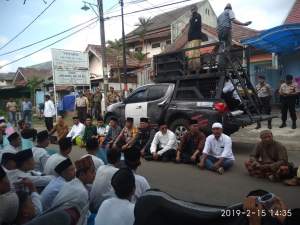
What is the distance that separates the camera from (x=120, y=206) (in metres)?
3.18

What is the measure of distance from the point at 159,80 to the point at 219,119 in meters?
2.77

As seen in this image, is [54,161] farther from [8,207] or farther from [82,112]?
[82,112]

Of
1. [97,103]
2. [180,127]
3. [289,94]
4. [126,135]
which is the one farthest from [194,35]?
[97,103]

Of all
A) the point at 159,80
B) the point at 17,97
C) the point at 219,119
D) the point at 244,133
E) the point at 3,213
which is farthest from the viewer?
the point at 17,97

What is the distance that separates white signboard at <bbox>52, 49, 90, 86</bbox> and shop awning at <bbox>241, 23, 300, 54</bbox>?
353 inches

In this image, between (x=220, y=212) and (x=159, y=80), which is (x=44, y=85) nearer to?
(x=159, y=80)

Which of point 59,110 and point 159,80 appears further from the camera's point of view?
point 59,110

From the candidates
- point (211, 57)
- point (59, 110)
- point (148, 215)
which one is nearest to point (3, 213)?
point (148, 215)

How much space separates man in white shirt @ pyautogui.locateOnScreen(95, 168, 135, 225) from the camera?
3.13m

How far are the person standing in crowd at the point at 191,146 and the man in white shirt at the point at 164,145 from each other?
0.28 meters

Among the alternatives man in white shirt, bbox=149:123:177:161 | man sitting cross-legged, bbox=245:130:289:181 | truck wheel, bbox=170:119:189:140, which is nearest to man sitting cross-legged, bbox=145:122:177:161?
man in white shirt, bbox=149:123:177:161

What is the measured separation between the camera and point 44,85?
105ft

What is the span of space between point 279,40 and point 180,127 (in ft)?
22.6

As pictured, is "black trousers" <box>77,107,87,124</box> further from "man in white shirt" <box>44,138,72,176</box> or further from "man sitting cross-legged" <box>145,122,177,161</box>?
"man in white shirt" <box>44,138,72,176</box>
